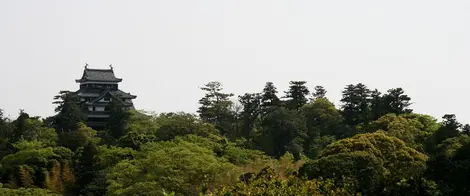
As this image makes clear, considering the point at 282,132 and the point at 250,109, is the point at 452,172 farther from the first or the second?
the point at 250,109

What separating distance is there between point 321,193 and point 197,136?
2017cm

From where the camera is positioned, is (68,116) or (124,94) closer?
(68,116)

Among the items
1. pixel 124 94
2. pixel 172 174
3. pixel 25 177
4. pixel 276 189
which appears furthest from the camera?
pixel 124 94

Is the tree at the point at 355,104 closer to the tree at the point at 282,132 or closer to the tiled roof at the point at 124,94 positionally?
the tree at the point at 282,132

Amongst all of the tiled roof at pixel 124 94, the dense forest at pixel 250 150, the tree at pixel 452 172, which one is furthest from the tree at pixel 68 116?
the tree at pixel 452 172

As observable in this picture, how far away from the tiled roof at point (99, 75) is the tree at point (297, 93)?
1548cm

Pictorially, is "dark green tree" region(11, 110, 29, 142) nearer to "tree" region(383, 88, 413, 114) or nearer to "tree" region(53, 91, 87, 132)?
"tree" region(53, 91, 87, 132)

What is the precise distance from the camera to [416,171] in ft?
68.7

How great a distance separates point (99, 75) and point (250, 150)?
73.5ft

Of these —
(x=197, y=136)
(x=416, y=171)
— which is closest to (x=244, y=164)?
(x=197, y=136)

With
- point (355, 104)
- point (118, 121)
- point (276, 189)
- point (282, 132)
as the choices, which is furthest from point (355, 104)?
point (276, 189)

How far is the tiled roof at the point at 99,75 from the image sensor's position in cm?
4900

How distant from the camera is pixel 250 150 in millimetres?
31359

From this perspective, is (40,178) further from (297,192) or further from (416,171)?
(297,192)
